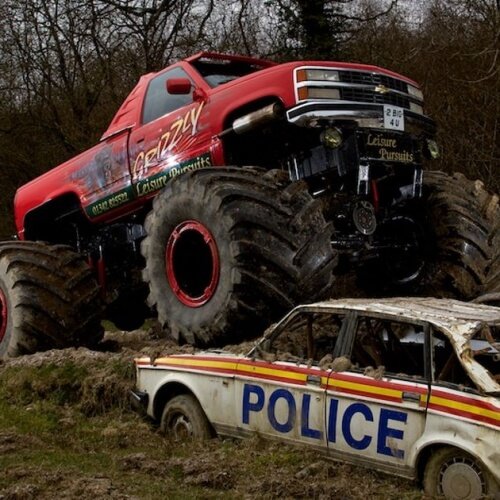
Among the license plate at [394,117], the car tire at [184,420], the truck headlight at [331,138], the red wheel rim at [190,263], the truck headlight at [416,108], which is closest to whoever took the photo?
the car tire at [184,420]

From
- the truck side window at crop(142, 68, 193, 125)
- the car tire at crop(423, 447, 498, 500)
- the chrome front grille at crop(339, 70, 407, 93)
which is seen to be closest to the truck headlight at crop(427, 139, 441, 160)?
the chrome front grille at crop(339, 70, 407, 93)

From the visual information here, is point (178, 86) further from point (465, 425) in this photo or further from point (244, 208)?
point (465, 425)

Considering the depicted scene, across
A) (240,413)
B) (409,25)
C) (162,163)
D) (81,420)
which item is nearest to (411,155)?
(162,163)

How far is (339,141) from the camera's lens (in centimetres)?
711

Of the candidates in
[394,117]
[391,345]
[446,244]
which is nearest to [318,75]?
[394,117]

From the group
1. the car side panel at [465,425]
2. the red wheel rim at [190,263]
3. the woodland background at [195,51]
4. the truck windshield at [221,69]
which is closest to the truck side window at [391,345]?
the car side panel at [465,425]

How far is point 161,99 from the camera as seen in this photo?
8688 millimetres

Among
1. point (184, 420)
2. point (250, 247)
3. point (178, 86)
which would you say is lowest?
point (184, 420)

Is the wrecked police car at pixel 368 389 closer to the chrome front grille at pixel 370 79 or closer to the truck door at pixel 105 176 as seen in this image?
the chrome front grille at pixel 370 79

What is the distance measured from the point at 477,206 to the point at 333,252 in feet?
8.49

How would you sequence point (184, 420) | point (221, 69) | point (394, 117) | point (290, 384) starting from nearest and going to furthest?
point (290, 384) → point (184, 420) → point (394, 117) → point (221, 69)

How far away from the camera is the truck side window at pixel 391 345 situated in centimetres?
A: 555

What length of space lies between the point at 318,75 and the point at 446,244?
2.28 metres

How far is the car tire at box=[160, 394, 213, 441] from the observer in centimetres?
619
